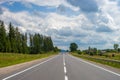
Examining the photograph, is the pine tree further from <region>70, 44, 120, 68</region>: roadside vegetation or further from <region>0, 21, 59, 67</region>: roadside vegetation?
<region>70, 44, 120, 68</region>: roadside vegetation

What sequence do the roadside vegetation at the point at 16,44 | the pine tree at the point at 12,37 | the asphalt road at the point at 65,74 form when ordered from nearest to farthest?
the asphalt road at the point at 65,74 < the roadside vegetation at the point at 16,44 < the pine tree at the point at 12,37

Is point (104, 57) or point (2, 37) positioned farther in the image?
point (2, 37)

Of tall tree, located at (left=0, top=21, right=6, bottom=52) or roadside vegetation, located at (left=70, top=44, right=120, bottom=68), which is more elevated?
tall tree, located at (left=0, top=21, right=6, bottom=52)

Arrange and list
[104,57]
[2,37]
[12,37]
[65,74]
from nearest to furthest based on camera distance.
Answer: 1. [65,74]
2. [104,57]
3. [2,37]
4. [12,37]

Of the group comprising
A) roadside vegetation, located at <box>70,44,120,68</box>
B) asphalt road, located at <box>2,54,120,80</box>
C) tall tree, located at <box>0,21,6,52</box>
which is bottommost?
asphalt road, located at <box>2,54,120,80</box>

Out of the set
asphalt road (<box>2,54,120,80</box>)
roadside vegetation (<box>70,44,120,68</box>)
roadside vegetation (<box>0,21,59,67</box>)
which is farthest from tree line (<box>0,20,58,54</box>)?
asphalt road (<box>2,54,120,80</box>)

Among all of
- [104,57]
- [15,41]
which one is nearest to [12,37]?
[15,41]

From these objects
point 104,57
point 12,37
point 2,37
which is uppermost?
point 12,37

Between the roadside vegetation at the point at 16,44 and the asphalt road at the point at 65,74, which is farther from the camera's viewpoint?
the roadside vegetation at the point at 16,44

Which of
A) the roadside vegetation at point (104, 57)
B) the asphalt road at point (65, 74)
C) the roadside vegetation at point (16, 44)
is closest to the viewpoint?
the asphalt road at point (65, 74)

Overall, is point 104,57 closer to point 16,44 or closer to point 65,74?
point 65,74

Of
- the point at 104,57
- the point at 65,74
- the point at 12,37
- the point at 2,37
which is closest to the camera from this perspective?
the point at 65,74

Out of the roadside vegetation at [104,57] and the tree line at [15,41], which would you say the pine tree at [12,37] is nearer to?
the tree line at [15,41]

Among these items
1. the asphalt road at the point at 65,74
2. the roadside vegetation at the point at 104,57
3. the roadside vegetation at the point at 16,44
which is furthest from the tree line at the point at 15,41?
the asphalt road at the point at 65,74
